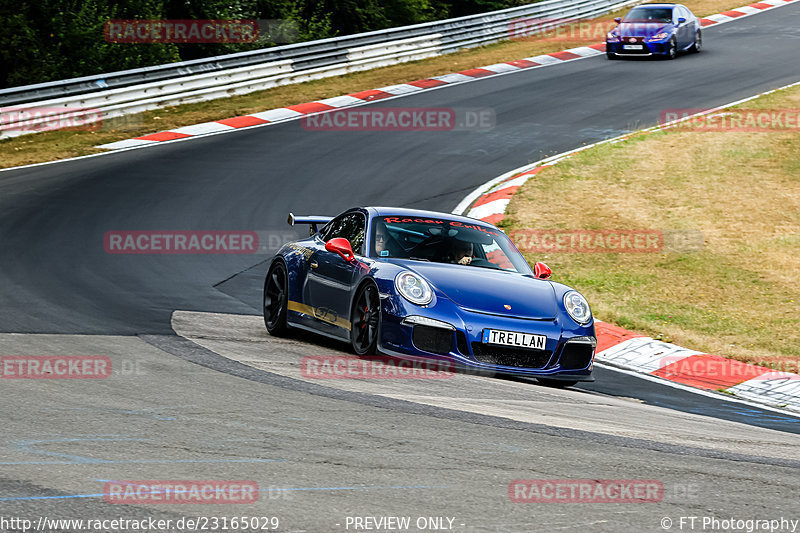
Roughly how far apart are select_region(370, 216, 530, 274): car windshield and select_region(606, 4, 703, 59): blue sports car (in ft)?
69.3

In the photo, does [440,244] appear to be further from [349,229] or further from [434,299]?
[434,299]

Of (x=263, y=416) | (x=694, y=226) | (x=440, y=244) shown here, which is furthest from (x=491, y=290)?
(x=694, y=226)

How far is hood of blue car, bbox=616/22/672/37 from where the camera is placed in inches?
1156

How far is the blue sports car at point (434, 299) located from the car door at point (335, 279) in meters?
0.01

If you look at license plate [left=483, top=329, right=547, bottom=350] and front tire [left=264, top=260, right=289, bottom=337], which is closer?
license plate [left=483, top=329, right=547, bottom=350]

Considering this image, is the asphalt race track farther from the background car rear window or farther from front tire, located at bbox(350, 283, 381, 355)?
the background car rear window

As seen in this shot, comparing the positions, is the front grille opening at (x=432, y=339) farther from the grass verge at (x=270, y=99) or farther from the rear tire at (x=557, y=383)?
the grass verge at (x=270, y=99)

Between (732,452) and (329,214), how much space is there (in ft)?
33.1

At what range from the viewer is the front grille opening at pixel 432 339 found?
8219 mm

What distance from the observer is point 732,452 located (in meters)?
6.05

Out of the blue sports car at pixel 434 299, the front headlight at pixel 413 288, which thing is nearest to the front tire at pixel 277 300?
the blue sports car at pixel 434 299

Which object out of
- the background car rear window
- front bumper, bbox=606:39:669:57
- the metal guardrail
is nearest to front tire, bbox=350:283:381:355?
the background car rear window

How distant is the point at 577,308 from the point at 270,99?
1678 cm

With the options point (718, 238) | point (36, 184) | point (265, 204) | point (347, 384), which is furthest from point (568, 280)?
point (36, 184)
